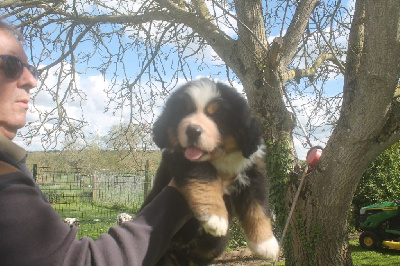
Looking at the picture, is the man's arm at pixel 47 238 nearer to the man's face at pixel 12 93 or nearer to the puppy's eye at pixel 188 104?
the man's face at pixel 12 93

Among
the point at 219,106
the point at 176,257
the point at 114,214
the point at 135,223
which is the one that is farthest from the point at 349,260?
the point at 114,214

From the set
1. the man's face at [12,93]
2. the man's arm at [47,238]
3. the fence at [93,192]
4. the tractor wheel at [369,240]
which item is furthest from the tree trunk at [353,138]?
the tractor wheel at [369,240]

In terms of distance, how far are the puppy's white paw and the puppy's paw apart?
35 cm

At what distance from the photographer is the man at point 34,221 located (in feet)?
3.18

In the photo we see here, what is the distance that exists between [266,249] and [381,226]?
9506 millimetres

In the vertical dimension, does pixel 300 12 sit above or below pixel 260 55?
above

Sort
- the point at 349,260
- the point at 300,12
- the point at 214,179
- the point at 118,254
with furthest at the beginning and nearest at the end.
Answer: the point at 300,12 < the point at 349,260 < the point at 214,179 < the point at 118,254

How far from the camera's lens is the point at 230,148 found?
218 centimetres

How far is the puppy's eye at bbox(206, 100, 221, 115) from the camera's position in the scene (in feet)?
7.01

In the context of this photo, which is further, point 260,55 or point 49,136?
point 49,136

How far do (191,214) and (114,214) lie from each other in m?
11.5

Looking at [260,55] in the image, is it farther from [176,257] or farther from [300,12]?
[176,257]

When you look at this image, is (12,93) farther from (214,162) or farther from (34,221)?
(214,162)

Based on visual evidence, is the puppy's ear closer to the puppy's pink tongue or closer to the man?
the puppy's pink tongue
